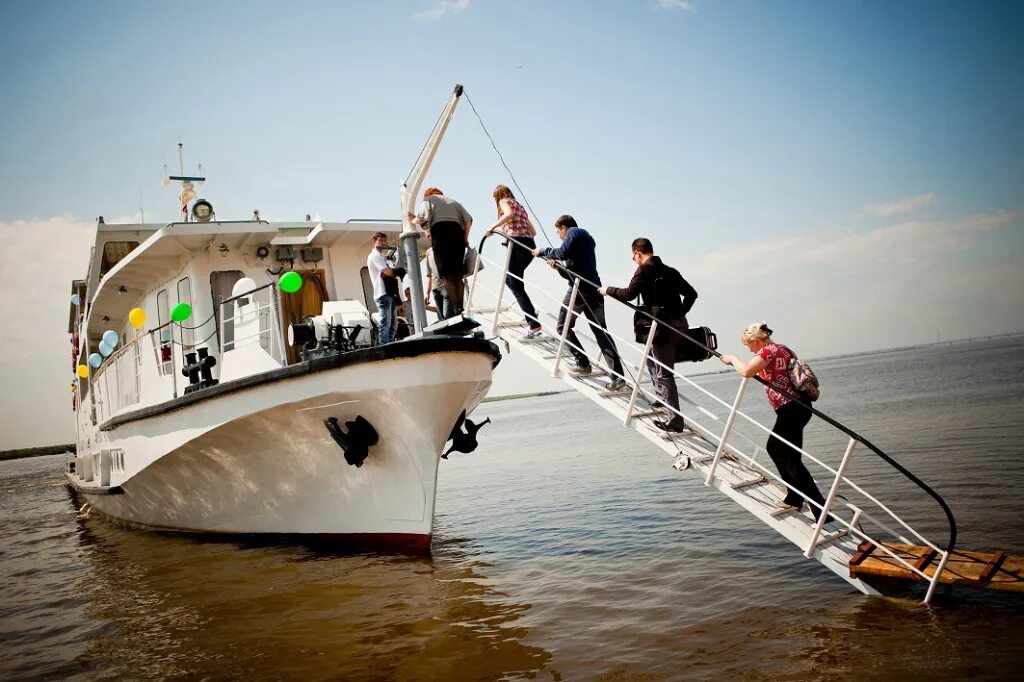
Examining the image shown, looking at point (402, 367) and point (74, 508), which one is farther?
point (74, 508)

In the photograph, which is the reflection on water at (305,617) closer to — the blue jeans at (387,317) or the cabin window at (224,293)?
the blue jeans at (387,317)

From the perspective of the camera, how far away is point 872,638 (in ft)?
14.3

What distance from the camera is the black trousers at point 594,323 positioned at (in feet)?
21.9

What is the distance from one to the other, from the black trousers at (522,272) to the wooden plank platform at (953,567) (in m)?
3.50

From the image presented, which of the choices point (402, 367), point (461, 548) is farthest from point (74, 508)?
point (402, 367)

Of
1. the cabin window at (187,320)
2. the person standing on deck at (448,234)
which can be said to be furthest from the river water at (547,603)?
the person standing on deck at (448,234)

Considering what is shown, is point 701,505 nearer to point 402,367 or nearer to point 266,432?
point 402,367

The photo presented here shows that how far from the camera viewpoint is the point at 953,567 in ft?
15.5

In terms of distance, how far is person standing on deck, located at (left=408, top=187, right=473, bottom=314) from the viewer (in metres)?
7.05

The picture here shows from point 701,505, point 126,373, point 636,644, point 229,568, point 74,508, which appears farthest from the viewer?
point 74,508

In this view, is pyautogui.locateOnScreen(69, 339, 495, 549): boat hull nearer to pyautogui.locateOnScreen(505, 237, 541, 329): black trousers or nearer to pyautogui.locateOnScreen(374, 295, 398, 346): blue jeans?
pyautogui.locateOnScreen(505, 237, 541, 329): black trousers

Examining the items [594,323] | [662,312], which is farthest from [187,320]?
[662,312]

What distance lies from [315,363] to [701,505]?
560 cm

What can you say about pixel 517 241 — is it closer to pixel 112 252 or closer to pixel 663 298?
pixel 663 298
